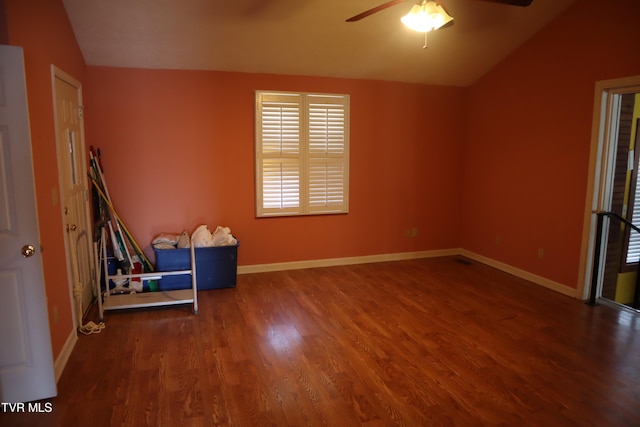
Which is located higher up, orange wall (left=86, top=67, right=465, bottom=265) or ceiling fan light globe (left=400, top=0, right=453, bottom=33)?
ceiling fan light globe (left=400, top=0, right=453, bottom=33)

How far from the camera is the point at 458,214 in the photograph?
6004mm

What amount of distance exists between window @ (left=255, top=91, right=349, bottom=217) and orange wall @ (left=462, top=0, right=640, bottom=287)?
6.06ft

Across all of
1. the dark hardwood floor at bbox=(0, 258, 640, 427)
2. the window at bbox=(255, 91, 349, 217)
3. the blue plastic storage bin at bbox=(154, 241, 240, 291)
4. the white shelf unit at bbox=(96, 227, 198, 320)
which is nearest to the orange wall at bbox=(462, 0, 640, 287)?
the dark hardwood floor at bbox=(0, 258, 640, 427)

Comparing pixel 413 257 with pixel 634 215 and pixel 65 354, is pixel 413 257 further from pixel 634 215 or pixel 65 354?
pixel 65 354

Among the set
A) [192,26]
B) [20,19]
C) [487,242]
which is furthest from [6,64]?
[487,242]

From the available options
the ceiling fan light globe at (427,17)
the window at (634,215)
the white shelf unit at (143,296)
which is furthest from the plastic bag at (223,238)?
the window at (634,215)

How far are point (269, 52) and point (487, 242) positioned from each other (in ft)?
11.9

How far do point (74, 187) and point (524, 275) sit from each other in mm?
4778

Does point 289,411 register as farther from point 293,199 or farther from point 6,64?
point 293,199

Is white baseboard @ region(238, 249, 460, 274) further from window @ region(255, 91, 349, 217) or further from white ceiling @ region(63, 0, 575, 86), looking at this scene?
white ceiling @ region(63, 0, 575, 86)

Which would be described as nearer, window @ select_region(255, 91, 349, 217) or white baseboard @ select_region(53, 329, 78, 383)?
white baseboard @ select_region(53, 329, 78, 383)

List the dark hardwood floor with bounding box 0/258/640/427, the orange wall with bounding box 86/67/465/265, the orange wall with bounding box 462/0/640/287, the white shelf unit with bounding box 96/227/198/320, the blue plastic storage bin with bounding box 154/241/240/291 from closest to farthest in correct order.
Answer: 1. the dark hardwood floor with bounding box 0/258/640/427
2. the white shelf unit with bounding box 96/227/198/320
3. the orange wall with bounding box 462/0/640/287
4. the blue plastic storage bin with bounding box 154/241/240/291
5. the orange wall with bounding box 86/67/465/265

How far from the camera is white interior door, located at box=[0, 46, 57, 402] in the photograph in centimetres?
225

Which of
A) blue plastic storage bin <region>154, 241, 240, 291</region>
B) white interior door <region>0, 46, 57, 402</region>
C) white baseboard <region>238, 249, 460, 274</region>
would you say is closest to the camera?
white interior door <region>0, 46, 57, 402</region>
